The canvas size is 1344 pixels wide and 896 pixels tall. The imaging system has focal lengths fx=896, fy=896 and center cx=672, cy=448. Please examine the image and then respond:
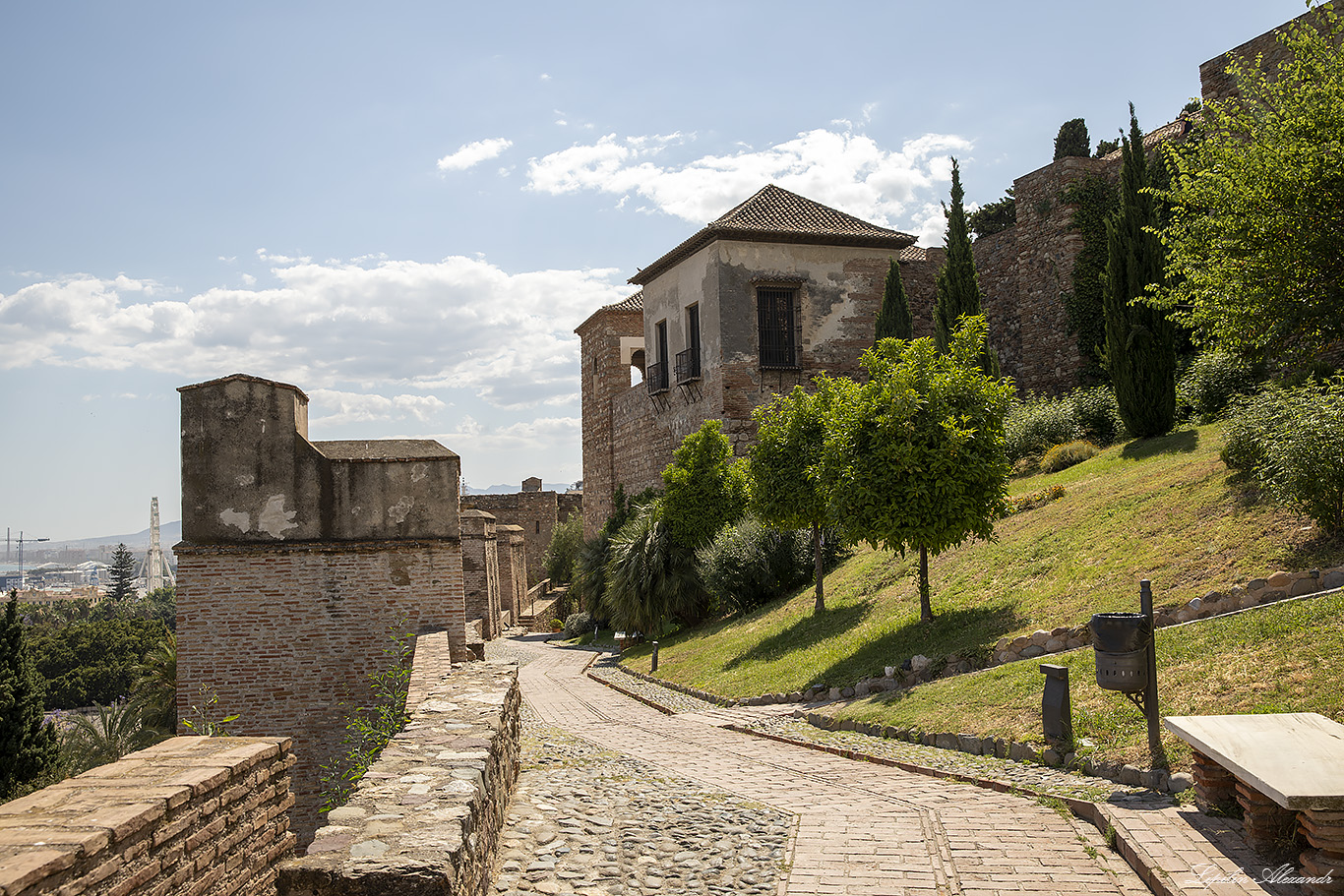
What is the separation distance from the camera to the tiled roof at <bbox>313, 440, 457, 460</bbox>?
408 inches

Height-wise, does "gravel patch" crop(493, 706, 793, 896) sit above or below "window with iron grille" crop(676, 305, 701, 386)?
below

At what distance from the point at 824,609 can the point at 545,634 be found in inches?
823

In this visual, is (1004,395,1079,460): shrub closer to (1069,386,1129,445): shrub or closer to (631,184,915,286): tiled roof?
(1069,386,1129,445): shrub

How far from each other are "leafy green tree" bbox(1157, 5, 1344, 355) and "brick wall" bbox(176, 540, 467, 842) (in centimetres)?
1010

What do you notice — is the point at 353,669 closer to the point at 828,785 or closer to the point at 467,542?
the point at 828,785

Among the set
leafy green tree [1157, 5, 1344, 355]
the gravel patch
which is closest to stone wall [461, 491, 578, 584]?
leafy green tree [1157, 5, 1344, 355]

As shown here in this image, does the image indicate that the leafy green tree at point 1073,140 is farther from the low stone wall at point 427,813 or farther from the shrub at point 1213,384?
the low stone wall at point 427,813

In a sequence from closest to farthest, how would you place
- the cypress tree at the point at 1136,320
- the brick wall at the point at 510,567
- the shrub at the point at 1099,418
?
1. the cypress tree at the point at 1136,320
2. the shrub at the point at 1099,418
3. the brick wall at the point at 510,567

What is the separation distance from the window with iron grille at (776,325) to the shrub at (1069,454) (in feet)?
26.7

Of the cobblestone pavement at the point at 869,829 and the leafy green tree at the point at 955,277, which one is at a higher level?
the leafy green tree at the point at 955,277

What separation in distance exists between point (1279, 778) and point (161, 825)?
485 cm

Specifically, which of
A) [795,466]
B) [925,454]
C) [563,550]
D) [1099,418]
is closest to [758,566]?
[795,466]

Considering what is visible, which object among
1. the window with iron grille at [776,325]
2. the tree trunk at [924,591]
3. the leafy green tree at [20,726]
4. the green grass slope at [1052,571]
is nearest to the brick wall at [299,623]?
the green grass slope at [1052,571]

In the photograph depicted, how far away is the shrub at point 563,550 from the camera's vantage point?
40906 millimetres
